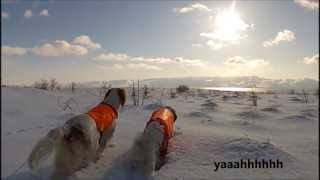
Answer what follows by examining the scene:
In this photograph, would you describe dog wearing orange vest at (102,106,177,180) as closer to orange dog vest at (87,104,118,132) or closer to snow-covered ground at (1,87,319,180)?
snow-covered ground at (1,87,319,180)

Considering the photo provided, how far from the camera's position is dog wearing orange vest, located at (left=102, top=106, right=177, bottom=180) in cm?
437

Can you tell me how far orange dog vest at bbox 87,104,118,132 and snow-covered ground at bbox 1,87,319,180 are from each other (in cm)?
45

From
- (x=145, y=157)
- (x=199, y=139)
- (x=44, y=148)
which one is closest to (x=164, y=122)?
(x=145, y=157)

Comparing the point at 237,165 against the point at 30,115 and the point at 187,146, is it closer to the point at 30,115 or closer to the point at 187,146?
the point at 187,146

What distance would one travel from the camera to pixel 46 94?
10156 millimetres

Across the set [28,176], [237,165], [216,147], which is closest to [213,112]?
[216,147]

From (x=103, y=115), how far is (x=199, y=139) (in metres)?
1.65

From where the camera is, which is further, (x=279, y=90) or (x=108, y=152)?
(x=279, y=90)

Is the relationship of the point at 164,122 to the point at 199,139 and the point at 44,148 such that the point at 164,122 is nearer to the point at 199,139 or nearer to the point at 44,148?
the point at 199,139

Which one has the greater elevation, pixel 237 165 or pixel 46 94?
pixel 46 94

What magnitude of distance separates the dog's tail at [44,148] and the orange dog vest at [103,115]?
706 mm

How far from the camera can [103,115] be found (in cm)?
507

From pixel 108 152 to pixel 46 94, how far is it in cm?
552

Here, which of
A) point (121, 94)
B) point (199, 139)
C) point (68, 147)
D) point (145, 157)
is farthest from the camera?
point (121, 94)
